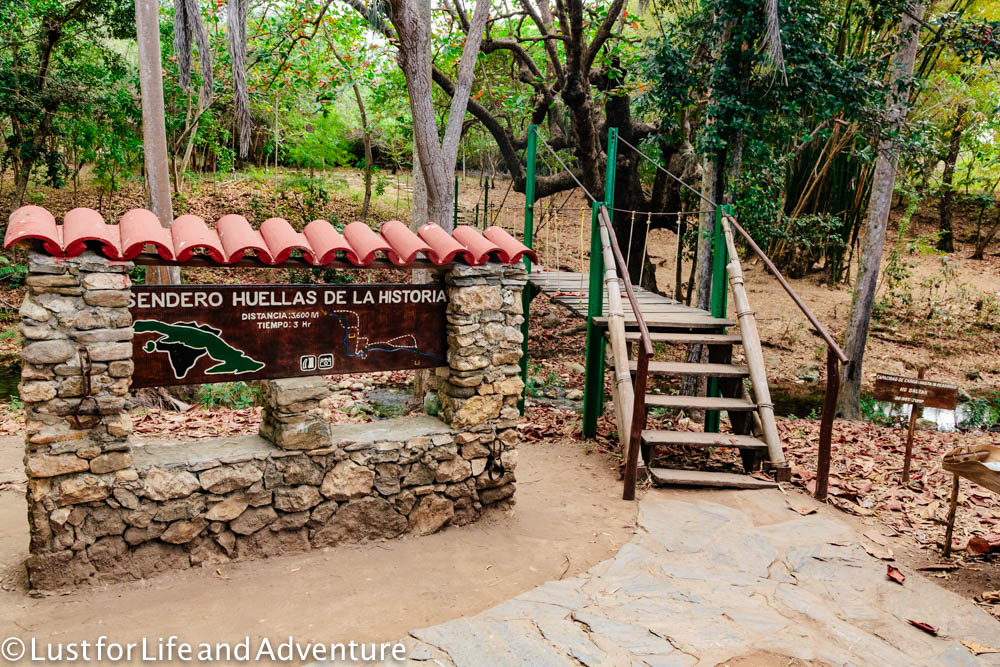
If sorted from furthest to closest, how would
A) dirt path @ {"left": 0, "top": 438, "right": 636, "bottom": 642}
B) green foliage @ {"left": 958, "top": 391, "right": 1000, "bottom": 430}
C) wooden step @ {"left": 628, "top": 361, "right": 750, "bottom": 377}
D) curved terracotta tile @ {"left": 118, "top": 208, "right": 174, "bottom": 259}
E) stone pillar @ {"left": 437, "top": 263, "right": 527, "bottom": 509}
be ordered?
green foliage @ {"left": 958, "top": 391, "right": 1000, "bottom": 430}, wooden step @ {"left": 628, "top": 361, "right": 750, "bottom": 377}, stone pillar @ {"left": 437, "top": 263, "right": 527, "bottom": 509}, curved terracotta tile @ {"left": 118, "top": 208, "right": 174, "bottom": 259}, dirt path @ {"left": 0, "top": 438, "right": 636, "bottom": 642}

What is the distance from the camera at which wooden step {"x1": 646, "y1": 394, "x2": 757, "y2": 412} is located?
5246 millimetres

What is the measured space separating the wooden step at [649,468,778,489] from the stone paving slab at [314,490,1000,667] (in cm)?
57

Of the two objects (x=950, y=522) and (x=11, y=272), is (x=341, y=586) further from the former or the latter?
(x=11, y=272)

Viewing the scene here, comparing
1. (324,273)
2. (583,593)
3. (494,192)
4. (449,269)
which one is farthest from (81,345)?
(494,192)

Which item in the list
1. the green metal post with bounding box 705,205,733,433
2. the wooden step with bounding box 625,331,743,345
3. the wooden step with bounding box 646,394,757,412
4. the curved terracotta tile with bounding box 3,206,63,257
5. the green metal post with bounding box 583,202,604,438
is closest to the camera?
the curved terracotta tile with bounding box 3,206,63,257

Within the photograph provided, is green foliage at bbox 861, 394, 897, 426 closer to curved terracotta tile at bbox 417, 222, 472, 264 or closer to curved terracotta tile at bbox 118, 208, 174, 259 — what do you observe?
curved terracotta tile at bbox 417, 222, 472, 264

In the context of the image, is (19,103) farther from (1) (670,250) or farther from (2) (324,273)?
(1) (670,250)

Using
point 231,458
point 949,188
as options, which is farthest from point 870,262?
point 949,188

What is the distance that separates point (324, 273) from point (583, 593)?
980 cm

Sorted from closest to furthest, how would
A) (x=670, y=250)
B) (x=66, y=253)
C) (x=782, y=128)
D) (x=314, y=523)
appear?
(x=66, y=253), (x=314, y=523), (x=782, y=128), (x=670, y=250)

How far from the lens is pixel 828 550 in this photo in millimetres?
4152

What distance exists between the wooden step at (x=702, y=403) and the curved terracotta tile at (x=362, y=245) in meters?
2.52

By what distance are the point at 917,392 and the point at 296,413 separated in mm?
4901

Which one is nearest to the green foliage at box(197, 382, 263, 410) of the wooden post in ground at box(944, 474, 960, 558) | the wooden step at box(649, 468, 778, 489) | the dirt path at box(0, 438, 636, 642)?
the dirt path at box(0, 438, 636, 642)
